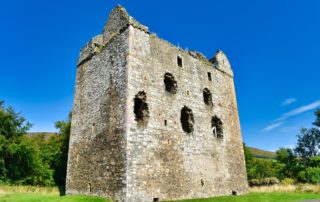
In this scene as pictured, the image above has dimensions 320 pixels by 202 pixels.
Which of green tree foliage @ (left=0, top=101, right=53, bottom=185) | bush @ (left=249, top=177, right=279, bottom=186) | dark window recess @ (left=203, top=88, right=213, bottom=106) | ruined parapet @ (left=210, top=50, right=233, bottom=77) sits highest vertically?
ruined parapet @ (left=210, top=50, right=233, bottom=77)

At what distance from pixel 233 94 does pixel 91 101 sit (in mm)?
11453

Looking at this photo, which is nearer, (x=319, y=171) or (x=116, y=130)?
(x=116, y=130)

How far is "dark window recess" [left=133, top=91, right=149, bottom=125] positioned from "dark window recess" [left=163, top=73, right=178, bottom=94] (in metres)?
2.51

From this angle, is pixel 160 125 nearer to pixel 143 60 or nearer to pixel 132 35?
pixel 143 60

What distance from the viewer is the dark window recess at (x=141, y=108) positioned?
1374 cm

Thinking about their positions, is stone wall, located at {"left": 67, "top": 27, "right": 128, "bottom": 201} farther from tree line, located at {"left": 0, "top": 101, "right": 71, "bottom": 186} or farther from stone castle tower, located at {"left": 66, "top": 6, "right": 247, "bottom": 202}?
tree line, located at {"left": 0, "top": 101, "right": 71, "bottom": 186}

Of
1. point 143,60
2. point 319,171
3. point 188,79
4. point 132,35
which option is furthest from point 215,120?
point 319,171

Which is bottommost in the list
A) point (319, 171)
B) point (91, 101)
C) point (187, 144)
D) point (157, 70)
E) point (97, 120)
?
point (319, 171)

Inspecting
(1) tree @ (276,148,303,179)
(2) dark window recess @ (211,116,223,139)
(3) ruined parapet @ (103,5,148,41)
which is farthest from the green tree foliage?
(1) tree @ (276,148,303,179)

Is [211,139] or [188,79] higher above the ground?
[188,79]

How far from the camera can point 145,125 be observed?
44.2 feet

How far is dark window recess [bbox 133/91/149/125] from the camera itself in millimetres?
13742

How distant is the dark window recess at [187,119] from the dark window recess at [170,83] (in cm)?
130

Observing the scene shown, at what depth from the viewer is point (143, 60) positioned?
14703 millimetres
